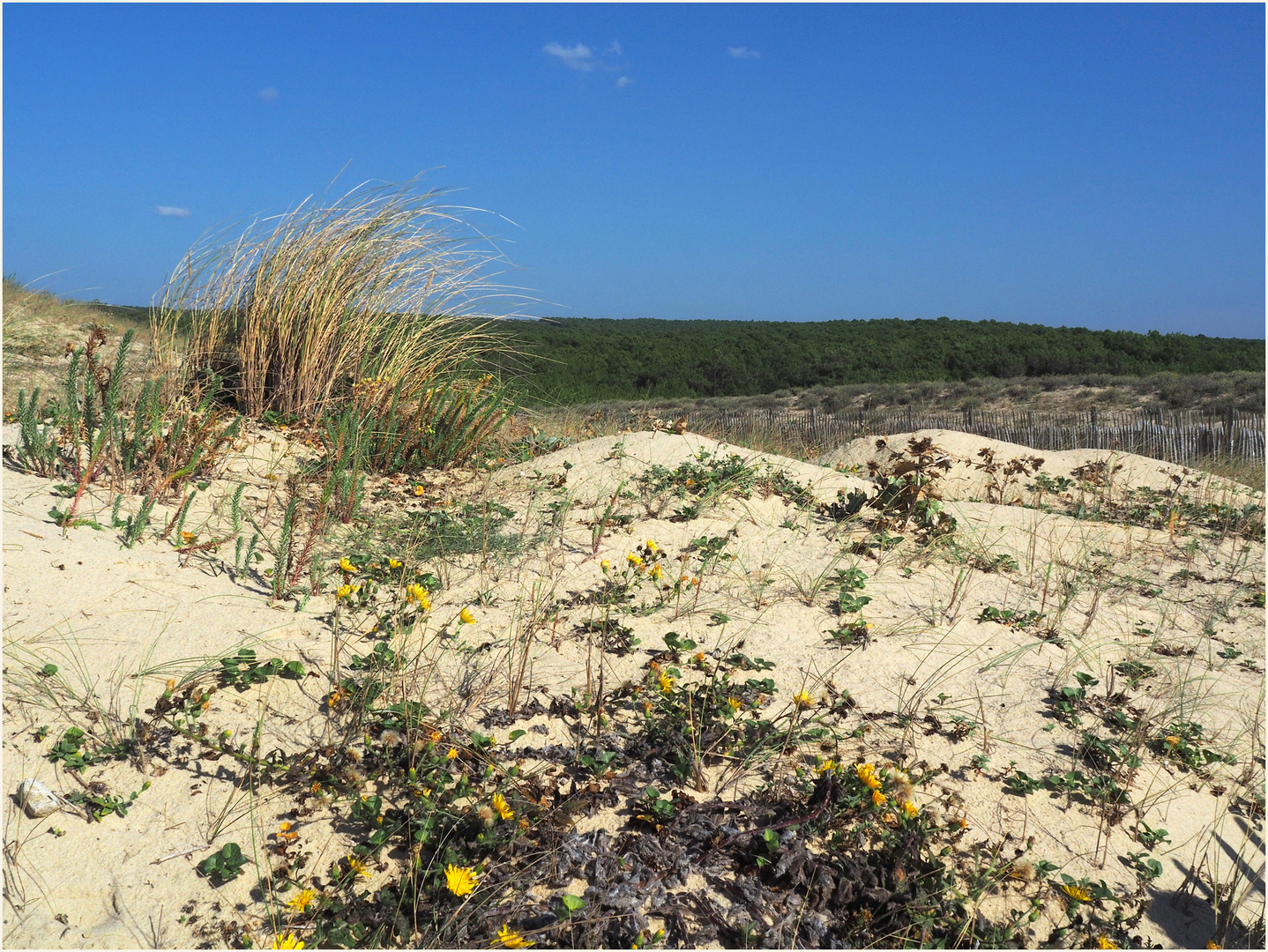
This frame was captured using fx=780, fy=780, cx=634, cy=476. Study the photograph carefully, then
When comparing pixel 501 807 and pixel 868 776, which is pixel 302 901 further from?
pixel 868 776

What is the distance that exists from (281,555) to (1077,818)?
2.58m

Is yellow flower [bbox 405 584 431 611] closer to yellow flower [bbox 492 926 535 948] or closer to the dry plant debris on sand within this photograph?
the dry plant debris on sand

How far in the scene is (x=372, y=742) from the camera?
2125mm

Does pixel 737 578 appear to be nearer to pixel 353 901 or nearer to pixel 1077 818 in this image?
pixel 1077 818

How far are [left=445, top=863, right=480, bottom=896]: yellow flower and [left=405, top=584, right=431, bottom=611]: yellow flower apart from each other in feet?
3.55

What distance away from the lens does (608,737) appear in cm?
221

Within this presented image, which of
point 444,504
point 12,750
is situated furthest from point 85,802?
point 444,504

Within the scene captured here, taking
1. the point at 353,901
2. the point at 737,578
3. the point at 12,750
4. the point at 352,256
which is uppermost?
the point at 352,256

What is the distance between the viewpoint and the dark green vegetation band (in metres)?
→ 30.5

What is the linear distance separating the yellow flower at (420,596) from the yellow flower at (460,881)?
1.08 metres

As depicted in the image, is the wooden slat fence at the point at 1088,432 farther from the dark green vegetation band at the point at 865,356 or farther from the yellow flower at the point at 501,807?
the dark green vegetation band at the point at 865,356

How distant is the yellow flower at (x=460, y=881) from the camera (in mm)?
1617

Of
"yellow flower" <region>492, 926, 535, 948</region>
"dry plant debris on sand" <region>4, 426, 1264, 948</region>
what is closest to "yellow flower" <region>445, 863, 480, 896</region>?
"dry plant debris on sand" <region>4, 426, 1264, 948</region>

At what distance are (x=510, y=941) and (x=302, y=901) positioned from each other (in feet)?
1.46
